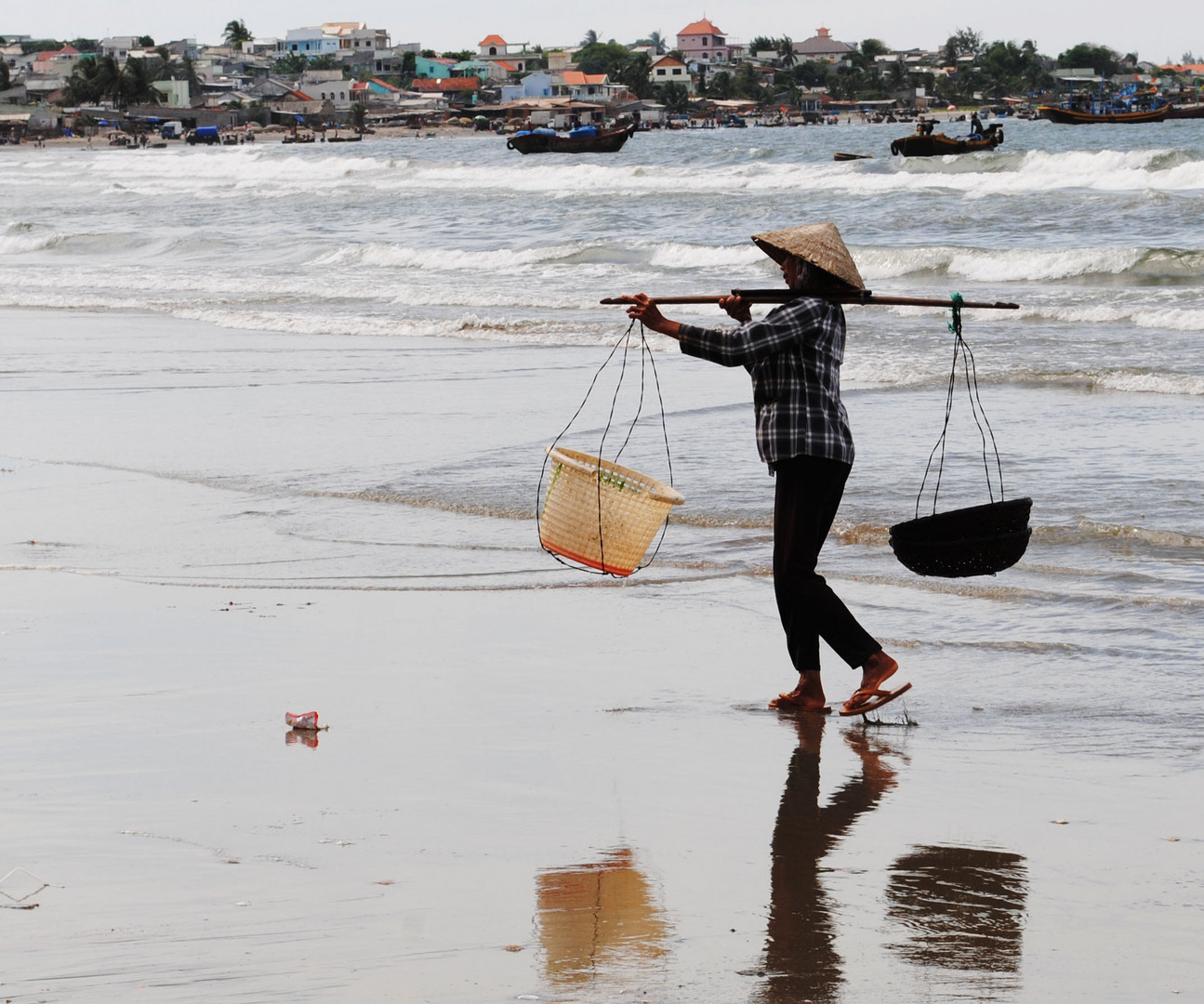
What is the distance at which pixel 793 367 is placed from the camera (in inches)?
166

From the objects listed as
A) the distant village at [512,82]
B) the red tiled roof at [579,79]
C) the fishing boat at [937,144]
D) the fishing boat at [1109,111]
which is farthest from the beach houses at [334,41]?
the fishing boat at [937,144]

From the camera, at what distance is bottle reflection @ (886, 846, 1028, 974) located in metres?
2.89

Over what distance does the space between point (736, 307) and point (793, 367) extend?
12.4 inches

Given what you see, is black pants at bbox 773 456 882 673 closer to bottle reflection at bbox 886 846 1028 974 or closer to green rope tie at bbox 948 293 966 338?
green rope tie at bbox 948 293 966 338

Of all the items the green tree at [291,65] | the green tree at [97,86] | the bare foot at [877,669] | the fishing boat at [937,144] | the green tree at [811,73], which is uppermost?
the green tree at [291,65]

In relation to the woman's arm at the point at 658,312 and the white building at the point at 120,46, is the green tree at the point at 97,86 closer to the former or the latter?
the white building at the point at 120,46

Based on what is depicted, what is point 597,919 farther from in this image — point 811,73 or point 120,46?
point 120,46

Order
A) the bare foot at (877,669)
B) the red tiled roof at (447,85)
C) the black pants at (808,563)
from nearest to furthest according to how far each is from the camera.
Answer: the black pants at (808,563) → the bare foot at (877,669) → the red tiled roof at (447,85)

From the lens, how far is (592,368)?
12.0m

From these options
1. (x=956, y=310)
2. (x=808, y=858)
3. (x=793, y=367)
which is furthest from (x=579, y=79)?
(x=808, y=858)

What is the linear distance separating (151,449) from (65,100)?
131 meters

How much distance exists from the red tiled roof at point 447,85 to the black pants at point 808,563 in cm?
14209

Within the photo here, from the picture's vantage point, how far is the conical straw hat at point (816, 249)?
4.21 m

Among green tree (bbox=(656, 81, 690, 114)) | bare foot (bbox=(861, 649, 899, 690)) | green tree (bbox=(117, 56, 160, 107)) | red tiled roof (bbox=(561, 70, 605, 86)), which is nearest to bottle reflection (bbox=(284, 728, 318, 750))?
bare foot (bbox=(861, 649, 899, 690))
